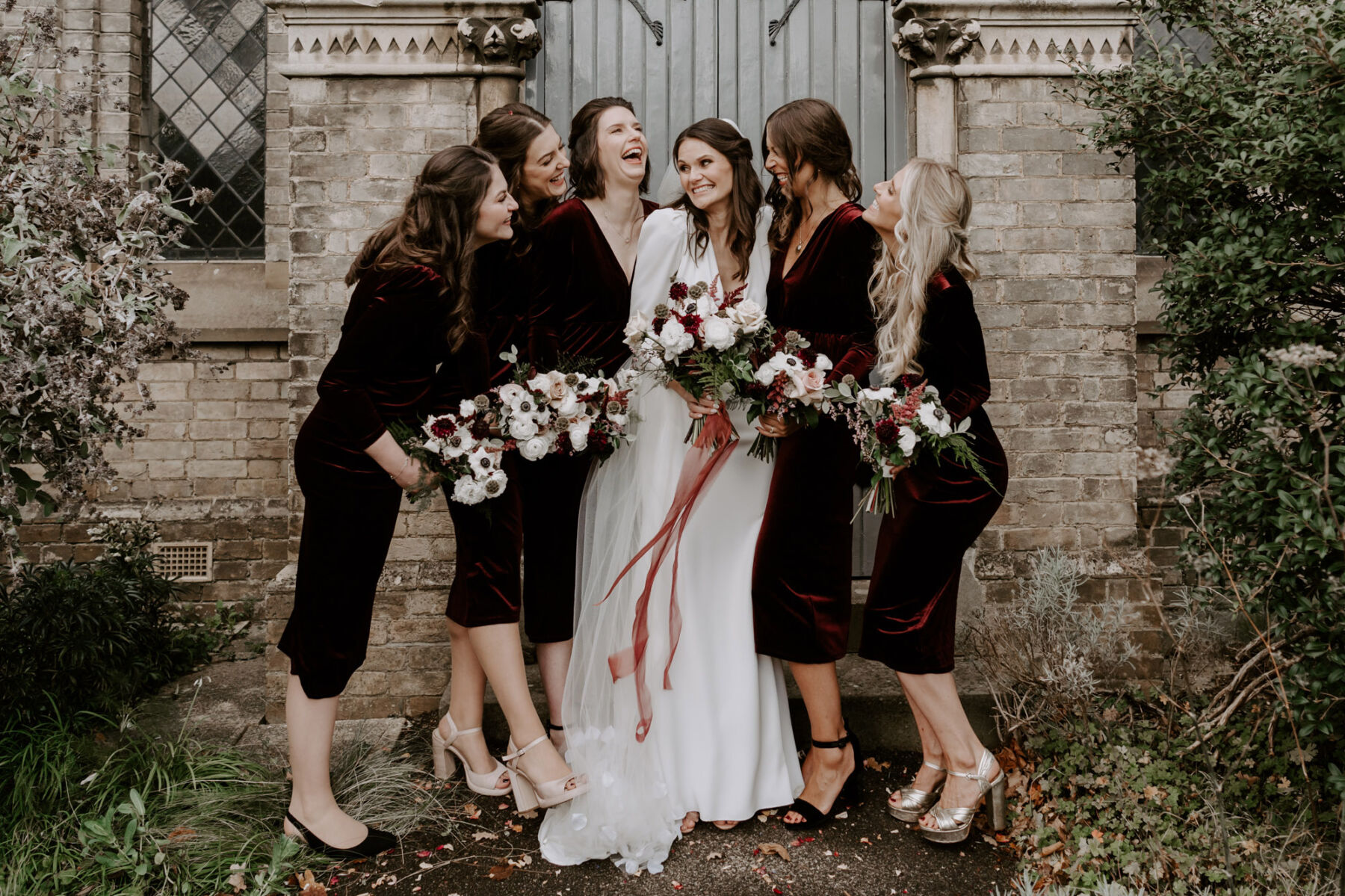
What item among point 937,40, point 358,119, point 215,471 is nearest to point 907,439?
point 937,40

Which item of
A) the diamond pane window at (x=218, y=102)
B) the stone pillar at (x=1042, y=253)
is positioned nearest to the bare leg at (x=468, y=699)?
the stone pillar at (x=1042, y=253)

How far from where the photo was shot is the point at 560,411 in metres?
3.42

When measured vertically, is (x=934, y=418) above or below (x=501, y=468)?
above

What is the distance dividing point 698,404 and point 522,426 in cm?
65

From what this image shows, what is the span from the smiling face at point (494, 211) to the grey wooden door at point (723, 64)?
6.82ft

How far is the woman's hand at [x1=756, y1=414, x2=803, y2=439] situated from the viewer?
3480 millimetres

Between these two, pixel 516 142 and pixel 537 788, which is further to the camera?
Result: pixel 516 142

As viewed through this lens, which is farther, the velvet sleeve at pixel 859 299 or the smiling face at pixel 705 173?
the smiling face at pixel 705 173

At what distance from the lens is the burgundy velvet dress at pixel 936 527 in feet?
10.9

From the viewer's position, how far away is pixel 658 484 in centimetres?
368

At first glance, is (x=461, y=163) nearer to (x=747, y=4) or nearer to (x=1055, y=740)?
(x=747, y=4)

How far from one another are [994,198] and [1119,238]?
0.72 m

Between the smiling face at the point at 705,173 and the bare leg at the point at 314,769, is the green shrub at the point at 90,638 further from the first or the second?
the smiling face at the point at 705,173

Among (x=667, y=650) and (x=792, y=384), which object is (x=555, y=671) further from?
(x=792, y=384)
